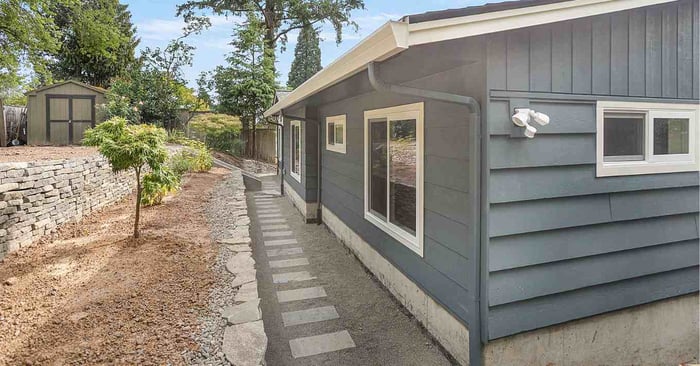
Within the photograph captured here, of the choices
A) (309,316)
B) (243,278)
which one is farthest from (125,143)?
(309,316)

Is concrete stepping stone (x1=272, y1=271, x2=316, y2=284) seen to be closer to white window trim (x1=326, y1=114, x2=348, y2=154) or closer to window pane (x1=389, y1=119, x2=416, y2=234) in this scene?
window pane (x1=389, y1=119, x2=416, y2=234)

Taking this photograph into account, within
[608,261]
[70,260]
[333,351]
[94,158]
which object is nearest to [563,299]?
[608,261]

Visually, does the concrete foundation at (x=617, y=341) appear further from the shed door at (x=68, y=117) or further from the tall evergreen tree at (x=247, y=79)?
the tall evergreen tree at (x=247, y=79)

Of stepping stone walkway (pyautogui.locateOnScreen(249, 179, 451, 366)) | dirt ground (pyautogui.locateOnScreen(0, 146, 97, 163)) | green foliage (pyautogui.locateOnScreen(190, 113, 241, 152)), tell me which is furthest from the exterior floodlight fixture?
green foliage (pyautogui.locateOnScreen(190, 113, 241, 152))

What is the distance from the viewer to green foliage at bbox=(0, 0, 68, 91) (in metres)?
11.2

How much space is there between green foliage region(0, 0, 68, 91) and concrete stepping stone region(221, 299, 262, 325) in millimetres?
13355

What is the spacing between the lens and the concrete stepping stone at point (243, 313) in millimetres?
2946

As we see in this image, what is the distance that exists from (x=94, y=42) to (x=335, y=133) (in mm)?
13124

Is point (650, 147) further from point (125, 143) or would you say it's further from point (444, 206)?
point (125, 143)

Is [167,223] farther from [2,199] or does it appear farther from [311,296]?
[311,296]

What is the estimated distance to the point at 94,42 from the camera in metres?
14.4

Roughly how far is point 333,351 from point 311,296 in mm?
1066

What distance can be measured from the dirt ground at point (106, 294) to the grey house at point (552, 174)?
2.06 m

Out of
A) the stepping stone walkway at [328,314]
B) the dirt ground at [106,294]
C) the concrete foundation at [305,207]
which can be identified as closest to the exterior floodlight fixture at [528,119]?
the stepping stone walkway at [328,314]
